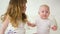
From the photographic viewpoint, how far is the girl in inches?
48.3

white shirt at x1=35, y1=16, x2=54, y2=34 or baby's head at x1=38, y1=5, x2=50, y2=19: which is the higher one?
baby's head at x1=38, y1=5, x2=50, y2=19

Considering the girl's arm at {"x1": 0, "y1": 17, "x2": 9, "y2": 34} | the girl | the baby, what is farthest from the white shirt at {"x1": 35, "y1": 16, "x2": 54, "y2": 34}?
the girl's arm at {"x1": 0, "y1": 17, "x2": 9, "y2": 34}

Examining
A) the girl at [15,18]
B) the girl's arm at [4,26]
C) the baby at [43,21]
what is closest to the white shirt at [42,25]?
the baby at [43,21]

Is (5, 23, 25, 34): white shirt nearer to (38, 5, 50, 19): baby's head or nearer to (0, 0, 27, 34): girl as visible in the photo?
(0, 0, 27, 34): girl

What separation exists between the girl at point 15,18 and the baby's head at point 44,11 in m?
0.16

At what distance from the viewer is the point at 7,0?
127cm

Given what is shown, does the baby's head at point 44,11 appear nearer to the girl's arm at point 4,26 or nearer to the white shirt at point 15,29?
the white shirt at point 15,29

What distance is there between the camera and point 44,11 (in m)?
1.27

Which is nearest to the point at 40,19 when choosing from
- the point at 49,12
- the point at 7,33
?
the point at 49,12

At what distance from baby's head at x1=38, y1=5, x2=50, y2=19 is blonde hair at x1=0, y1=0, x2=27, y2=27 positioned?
0.63 feet

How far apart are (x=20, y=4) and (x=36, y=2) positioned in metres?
0.16

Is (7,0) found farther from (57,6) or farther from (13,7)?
(57,6)

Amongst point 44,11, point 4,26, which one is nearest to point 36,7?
point 44,11

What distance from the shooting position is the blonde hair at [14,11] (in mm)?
1249
